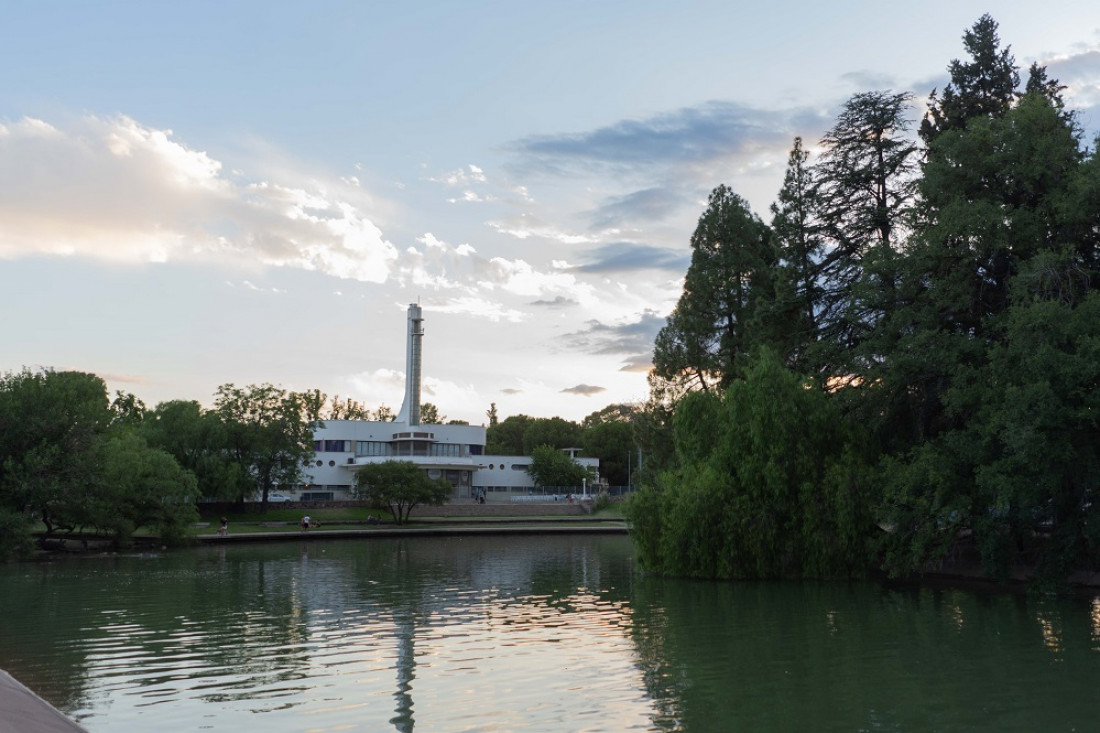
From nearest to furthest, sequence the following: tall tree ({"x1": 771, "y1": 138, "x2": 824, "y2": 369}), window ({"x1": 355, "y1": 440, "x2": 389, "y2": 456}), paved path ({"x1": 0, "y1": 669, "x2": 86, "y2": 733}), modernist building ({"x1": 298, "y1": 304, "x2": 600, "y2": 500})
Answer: paved path ({"x1": 0, "y1": 669, "x2": 86, "y2": 733})
tall tree ({"x1": 771, "y1": 138, "x2": 824, "y2": 369})
modernist building ({"x1": 298, "y1": 304, "x2": 600, "y2": 500})
window ({"x1": 355, "y1": 440, "x2": 389, "y2": 456})

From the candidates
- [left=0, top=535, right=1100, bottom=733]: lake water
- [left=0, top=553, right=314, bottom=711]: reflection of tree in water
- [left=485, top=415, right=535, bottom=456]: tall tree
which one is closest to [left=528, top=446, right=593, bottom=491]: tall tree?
[left=485, top=415, right=535, bottom=456]: tall tree

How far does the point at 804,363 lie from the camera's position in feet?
131

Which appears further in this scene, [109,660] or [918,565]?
[918,565]

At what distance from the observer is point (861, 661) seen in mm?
19234

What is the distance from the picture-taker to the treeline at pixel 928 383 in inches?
1128

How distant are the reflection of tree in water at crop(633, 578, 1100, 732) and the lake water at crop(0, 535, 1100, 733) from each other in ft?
0.22

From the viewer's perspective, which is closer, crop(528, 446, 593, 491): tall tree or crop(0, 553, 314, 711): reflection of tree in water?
crop(0, 553, 314, 711): reflection of tree in water

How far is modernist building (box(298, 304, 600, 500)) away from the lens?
118 metres

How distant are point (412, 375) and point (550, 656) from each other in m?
102

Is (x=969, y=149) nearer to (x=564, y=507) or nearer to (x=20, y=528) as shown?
(x=20, y=528)

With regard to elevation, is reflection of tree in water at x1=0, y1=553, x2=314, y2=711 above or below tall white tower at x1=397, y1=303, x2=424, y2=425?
below

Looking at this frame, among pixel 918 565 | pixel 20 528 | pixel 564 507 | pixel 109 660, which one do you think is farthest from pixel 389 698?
pixel 564 507

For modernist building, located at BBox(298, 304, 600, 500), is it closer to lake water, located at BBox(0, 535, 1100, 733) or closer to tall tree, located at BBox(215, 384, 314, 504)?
tall tree, located at BBox(215, 384, 314, 504)

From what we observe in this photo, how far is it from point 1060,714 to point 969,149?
912 inches
